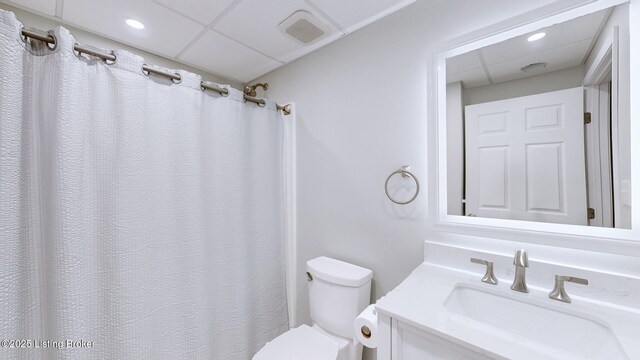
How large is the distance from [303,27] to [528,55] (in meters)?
1.10

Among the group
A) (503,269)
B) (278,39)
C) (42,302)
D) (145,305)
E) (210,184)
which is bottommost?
(145,305)

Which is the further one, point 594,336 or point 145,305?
point 145,305

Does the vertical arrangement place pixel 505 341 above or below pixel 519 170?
below

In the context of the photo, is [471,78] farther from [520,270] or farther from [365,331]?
[365,331]

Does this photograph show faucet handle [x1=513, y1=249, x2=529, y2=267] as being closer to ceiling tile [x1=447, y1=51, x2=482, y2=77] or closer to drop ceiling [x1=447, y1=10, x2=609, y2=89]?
drop ceiling [x1=447, y1=10, x2=609, y2=89]

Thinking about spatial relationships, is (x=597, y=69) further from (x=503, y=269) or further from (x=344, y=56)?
(x=344, y=56)

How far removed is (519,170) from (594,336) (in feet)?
1.86

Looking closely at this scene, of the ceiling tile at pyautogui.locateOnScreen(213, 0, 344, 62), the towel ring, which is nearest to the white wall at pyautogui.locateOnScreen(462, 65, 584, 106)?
the towel ring

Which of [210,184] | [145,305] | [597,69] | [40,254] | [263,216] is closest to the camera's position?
[597,69]

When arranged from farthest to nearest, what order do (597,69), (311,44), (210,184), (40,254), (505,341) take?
(311,44) < (210,184) < (40,254) < (597,69) < (505,341)

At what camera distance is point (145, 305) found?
1.17m

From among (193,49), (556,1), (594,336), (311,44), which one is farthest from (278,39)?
(594,336)

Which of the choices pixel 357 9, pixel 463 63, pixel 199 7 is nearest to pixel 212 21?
pixel 199 7

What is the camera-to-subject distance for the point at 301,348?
1199 millimetres
